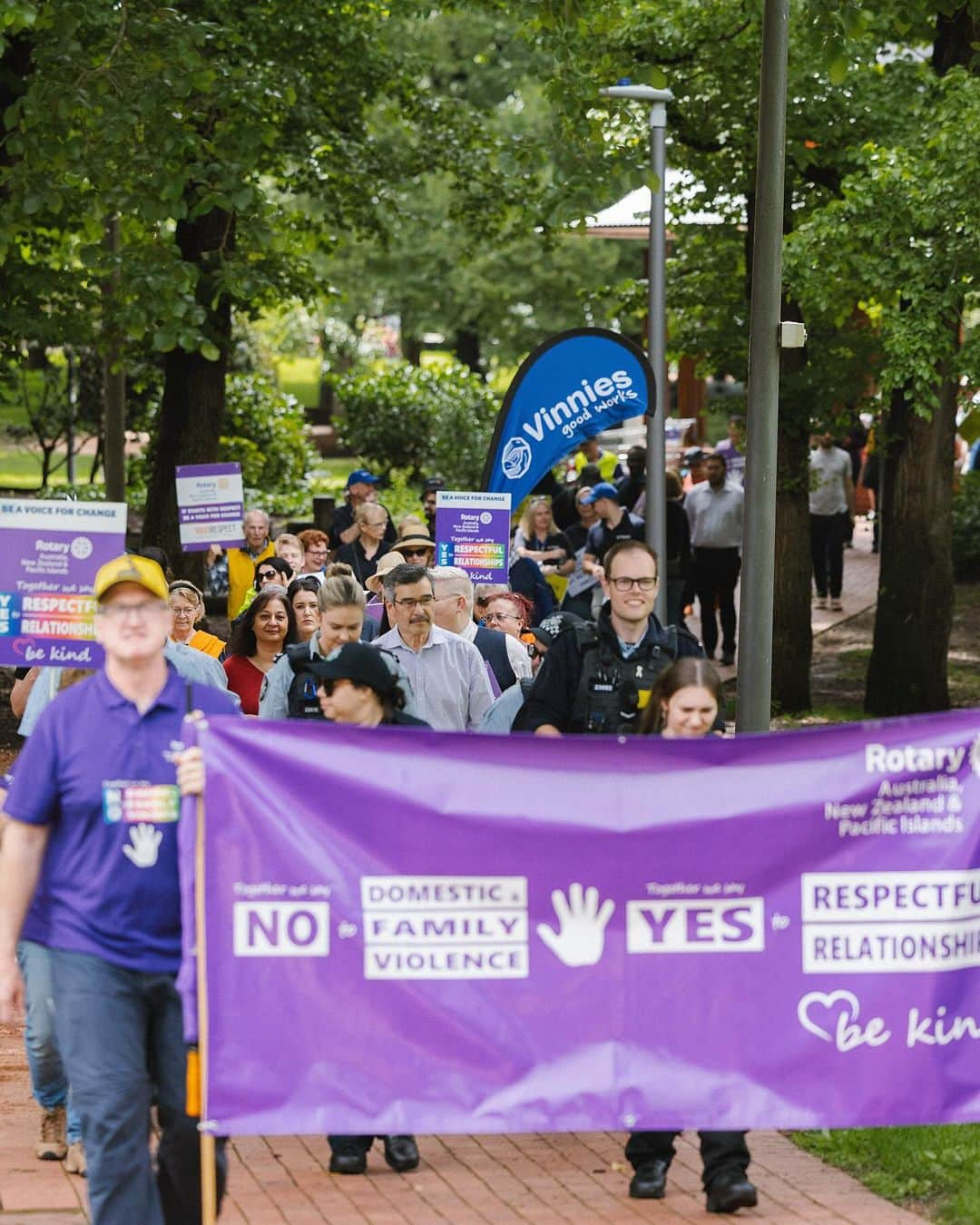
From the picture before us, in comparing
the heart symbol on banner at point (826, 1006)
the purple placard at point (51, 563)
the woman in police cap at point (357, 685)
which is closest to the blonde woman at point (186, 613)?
the purple placard at point (51, 563)

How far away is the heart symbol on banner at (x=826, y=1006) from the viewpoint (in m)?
5.91

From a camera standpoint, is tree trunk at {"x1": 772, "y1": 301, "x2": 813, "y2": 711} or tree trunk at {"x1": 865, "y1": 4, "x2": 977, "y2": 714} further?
tree trunk at {"x1": 772, "y1": 301, "x2": 813, "y2": 711}

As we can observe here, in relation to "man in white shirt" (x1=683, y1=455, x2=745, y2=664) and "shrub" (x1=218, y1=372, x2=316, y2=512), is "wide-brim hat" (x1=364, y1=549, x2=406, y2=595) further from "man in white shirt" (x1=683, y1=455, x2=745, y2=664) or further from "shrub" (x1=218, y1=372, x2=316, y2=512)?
"shrub" (x1=218, y1=372, x2=316, y2=512)

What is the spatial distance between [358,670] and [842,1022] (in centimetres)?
182

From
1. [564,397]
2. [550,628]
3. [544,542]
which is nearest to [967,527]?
[544,542]

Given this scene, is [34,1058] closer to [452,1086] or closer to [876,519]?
[452,1086]

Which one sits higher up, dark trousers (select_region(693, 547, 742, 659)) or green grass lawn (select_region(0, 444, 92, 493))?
green grass lawn (select_region(0, 444, 92, 493))

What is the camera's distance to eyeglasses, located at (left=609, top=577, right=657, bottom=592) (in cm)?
737

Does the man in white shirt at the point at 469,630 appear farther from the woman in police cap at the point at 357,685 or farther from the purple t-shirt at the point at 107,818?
the purple t-shirt at the point at 107,818

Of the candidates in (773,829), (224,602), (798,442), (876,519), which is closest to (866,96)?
(798,442)

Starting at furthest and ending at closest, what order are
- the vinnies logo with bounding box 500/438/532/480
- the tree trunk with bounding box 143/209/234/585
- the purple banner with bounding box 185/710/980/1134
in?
the tree trunk with bounding box 143/209/234/585 → the vinnies logo with bounding box 500/438/532/480 → the purple banner with bounding box 185/710/980/1134

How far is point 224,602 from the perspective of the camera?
22.0m

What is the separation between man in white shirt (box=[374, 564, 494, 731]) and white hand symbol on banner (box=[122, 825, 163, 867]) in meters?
3.48

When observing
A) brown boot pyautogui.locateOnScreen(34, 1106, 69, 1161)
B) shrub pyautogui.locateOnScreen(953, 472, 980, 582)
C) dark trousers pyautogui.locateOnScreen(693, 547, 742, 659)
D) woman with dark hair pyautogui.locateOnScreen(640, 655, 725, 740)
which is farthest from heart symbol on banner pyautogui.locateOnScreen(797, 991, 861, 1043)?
shrub pyautogui.locateOnScreen(953, 472, 980, 582)
